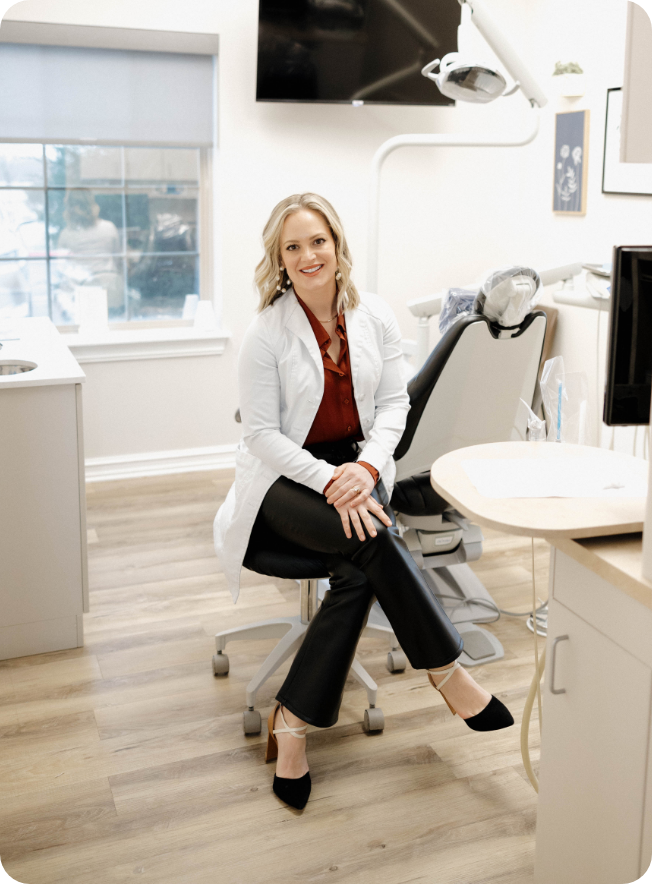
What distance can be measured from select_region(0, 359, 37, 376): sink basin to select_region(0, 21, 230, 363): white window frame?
3.86ft

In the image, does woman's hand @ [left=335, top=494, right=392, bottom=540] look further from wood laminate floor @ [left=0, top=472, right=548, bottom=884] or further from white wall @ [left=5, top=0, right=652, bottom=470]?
white wall @ [left=5, top=0, right=652, bottom=470]

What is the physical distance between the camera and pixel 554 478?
54.1 inches

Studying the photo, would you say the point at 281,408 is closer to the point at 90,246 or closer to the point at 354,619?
the point at 354,619

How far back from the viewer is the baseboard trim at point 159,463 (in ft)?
12.5

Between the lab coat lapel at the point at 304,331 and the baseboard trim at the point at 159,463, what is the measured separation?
2.03 metres

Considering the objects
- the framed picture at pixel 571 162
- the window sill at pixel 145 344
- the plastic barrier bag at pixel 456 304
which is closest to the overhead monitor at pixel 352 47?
the framed picture at pixel 571 162

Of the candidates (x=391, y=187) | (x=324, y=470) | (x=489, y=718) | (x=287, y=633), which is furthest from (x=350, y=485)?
(x=391, y=187)

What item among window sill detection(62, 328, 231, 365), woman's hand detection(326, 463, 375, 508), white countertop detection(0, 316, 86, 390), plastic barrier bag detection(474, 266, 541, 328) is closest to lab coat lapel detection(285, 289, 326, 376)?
woman's hand detection(326, 463, 375, 508)

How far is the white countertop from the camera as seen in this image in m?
2.21

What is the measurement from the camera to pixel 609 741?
1.21 m

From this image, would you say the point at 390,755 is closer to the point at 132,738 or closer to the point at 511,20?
the point at 132,738

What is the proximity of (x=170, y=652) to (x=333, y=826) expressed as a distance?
829 mm

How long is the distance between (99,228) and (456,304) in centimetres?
203

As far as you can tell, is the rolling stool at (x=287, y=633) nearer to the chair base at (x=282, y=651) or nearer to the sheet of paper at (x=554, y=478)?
the chair base at (x=282, y=651)
